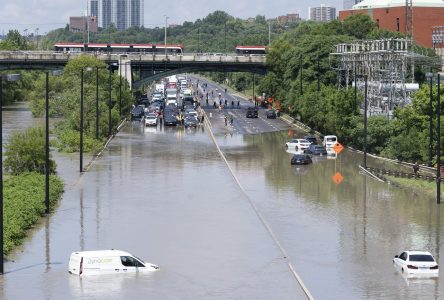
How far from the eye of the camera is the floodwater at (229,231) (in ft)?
115

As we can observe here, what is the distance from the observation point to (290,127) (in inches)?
4077

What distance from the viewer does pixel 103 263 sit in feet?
120

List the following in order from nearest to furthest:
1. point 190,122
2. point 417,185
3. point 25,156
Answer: point 417,185, point 25,156, point 190,122

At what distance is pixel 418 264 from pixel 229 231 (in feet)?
35.7

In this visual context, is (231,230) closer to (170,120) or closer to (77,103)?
(77,103)

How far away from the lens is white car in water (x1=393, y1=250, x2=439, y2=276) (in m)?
36.6

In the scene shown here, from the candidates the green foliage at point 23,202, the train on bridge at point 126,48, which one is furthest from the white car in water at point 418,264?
the train on bridge at point 126,48

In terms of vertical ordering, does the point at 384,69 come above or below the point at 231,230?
above

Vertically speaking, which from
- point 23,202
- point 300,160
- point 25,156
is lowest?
point 300,160

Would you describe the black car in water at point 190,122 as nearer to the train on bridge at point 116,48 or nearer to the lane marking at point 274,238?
the lane marking at point 274,238

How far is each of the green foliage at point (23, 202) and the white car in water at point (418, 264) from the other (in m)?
14.4

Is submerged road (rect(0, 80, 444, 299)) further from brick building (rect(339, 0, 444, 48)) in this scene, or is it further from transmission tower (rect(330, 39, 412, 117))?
brick building (rect(339, 0, 444, 48))

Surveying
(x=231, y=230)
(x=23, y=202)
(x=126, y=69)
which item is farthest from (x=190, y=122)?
(x=231, y=230)

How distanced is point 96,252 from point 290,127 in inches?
2667
